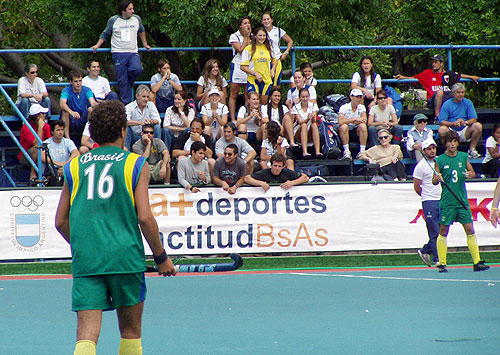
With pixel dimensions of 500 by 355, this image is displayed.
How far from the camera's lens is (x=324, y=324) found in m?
8.63

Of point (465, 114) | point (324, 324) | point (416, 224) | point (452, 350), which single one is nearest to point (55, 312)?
point (324, 324)

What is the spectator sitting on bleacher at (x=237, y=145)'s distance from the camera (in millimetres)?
16250

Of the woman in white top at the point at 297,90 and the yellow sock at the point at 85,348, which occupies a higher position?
the woman in white top at the point at 297,90

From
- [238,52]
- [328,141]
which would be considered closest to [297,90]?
[328,141]

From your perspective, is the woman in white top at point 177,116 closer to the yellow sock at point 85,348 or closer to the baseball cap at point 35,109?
the baseball cap at point 35,109

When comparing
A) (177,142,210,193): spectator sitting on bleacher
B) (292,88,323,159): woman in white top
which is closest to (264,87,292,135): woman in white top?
(292,88,323,159): woman in white top

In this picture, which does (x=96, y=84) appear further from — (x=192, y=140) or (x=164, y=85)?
(x=192, y=140)

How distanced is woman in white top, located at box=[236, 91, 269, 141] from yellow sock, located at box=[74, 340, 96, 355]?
12402 millimetres

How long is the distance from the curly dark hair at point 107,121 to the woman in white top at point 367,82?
13541mm

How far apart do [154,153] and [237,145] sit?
166 cm

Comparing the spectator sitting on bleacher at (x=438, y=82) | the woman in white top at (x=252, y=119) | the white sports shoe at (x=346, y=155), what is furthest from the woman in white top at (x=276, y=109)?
the spectator sitting on bleacher at (x=438, y=82)

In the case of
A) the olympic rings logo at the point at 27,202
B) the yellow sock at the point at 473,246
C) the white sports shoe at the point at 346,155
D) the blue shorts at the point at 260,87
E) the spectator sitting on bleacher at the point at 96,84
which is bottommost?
the yellow sock at the point at 473,246

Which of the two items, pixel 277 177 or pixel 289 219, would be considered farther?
pixel 277 177

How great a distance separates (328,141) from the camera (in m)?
Result: 17.6
